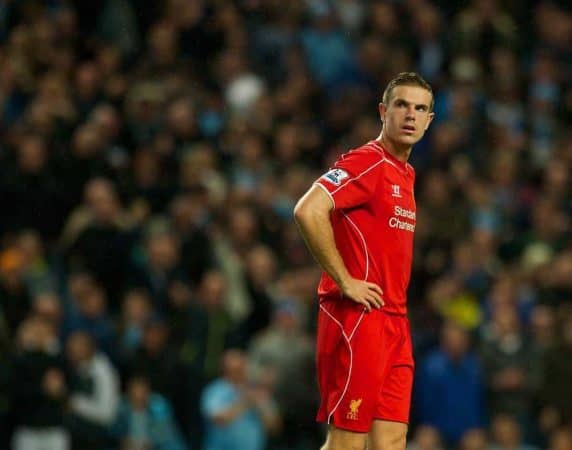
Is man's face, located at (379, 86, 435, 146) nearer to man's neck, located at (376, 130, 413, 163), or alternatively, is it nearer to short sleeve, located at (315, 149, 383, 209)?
man's neck, located at (376, 130, 413, 163)

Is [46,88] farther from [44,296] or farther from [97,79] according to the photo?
[44,296]

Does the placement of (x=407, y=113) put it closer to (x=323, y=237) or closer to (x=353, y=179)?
(x=353, y=179)

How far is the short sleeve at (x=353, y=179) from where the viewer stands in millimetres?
7293

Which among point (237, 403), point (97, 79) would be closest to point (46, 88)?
point (97, 79)

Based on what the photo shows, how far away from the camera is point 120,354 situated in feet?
43.6

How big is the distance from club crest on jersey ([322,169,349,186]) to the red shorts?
24.5 inches

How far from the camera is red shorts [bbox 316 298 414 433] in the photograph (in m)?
7.39

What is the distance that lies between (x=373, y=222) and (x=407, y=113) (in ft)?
1.91

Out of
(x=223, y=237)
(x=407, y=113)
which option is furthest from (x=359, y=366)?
(x=223, y=237)

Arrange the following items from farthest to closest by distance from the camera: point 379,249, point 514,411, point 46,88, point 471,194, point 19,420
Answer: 1. point 471,194
2. point 46,88
3. point 514,411
4. point 19,420
5. point 379,249

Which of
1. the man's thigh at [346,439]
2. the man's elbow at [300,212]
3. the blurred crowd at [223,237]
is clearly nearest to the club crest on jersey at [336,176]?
the man's elbow at [300,212]

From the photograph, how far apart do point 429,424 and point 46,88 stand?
16.3 feet

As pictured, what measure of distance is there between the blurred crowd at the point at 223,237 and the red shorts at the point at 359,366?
5301mm

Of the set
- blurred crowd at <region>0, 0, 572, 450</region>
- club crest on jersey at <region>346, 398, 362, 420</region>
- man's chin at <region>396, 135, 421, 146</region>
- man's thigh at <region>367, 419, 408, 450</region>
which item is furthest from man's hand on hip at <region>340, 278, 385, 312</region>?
blurred crowd at <region>0, 0, 572, 450</region>
